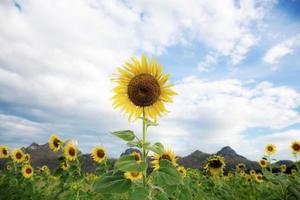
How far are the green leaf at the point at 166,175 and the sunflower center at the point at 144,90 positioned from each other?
79 cm

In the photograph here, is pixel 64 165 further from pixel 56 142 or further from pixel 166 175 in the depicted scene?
pixel 166 175

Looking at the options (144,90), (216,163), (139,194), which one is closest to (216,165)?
(216,163)

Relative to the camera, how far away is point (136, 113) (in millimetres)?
3857

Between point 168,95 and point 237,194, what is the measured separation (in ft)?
18.1

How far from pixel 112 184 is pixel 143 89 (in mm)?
1148

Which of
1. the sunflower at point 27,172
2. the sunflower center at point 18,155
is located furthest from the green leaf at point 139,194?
the sunflower center at point 18,155

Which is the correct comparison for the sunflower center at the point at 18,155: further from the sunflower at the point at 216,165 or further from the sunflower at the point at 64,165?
the sunflower at the point at 216,165

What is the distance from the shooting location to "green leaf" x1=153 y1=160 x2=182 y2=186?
3051mm

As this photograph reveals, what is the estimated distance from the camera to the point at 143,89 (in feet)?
12.5

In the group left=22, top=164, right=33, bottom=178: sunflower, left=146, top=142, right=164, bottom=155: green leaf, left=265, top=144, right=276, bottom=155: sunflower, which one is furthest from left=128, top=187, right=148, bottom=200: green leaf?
left=265, top=144, right=276, bottom=155: sunflower

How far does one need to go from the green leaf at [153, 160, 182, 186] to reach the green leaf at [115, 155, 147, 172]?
10.1 inches

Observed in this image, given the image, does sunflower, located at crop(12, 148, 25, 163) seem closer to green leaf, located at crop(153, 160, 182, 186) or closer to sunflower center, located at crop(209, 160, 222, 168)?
sunflower center, located at crop(209, 160, 222, 168)

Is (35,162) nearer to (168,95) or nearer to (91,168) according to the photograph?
(91,168)

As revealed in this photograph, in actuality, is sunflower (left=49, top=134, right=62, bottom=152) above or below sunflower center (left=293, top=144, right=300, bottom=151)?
below
